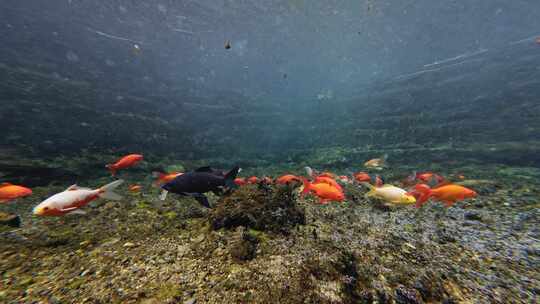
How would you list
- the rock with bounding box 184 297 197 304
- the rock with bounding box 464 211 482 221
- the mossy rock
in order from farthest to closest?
the rock with bounding box 464 211 482 221, the mossy rock, the rock with bounding box 184 297 197 304

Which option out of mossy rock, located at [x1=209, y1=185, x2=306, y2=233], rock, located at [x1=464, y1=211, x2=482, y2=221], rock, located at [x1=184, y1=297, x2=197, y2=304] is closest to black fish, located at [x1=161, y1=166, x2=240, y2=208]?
mossy rock, located at [x1=209, y1=185, x2=306, y2=233]

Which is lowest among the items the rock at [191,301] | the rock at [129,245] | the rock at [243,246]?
the rock at [129,245]

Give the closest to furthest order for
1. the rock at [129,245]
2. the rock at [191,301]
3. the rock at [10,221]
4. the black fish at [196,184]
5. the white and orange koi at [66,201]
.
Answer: the rock at [191,301], the white and orange koi at [66,201], the rock at [129,245], the black fish at [196,184], the rock at [10,221]

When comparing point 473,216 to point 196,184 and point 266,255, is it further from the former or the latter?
point 196,184

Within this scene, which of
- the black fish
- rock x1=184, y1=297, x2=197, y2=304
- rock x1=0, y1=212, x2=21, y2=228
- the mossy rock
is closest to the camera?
rock x1=184, y1=297, x2=197, y2=304

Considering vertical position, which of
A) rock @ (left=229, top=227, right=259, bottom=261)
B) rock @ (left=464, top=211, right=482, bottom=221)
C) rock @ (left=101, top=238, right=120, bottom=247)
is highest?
rock @ (left=464, top=211, right=482, bottom=221)

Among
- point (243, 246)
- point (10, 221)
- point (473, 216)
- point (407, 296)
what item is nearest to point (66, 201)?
point (243, 246)

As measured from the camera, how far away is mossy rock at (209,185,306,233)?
3.15 metres

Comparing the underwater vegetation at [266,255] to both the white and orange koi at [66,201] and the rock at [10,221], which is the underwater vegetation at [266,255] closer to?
the rock at [10,221]

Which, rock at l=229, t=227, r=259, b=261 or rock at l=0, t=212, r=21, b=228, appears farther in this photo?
rock at l=0, t=212, r=21, b=228

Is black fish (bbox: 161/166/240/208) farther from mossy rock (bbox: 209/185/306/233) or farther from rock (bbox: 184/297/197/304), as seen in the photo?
A: rock (bbox: 184/297/197/304)

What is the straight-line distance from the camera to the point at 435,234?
378 centimetres

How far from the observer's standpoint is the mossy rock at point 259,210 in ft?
10.3

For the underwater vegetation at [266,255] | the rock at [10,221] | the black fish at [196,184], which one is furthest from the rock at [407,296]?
the rock at [10,221]
